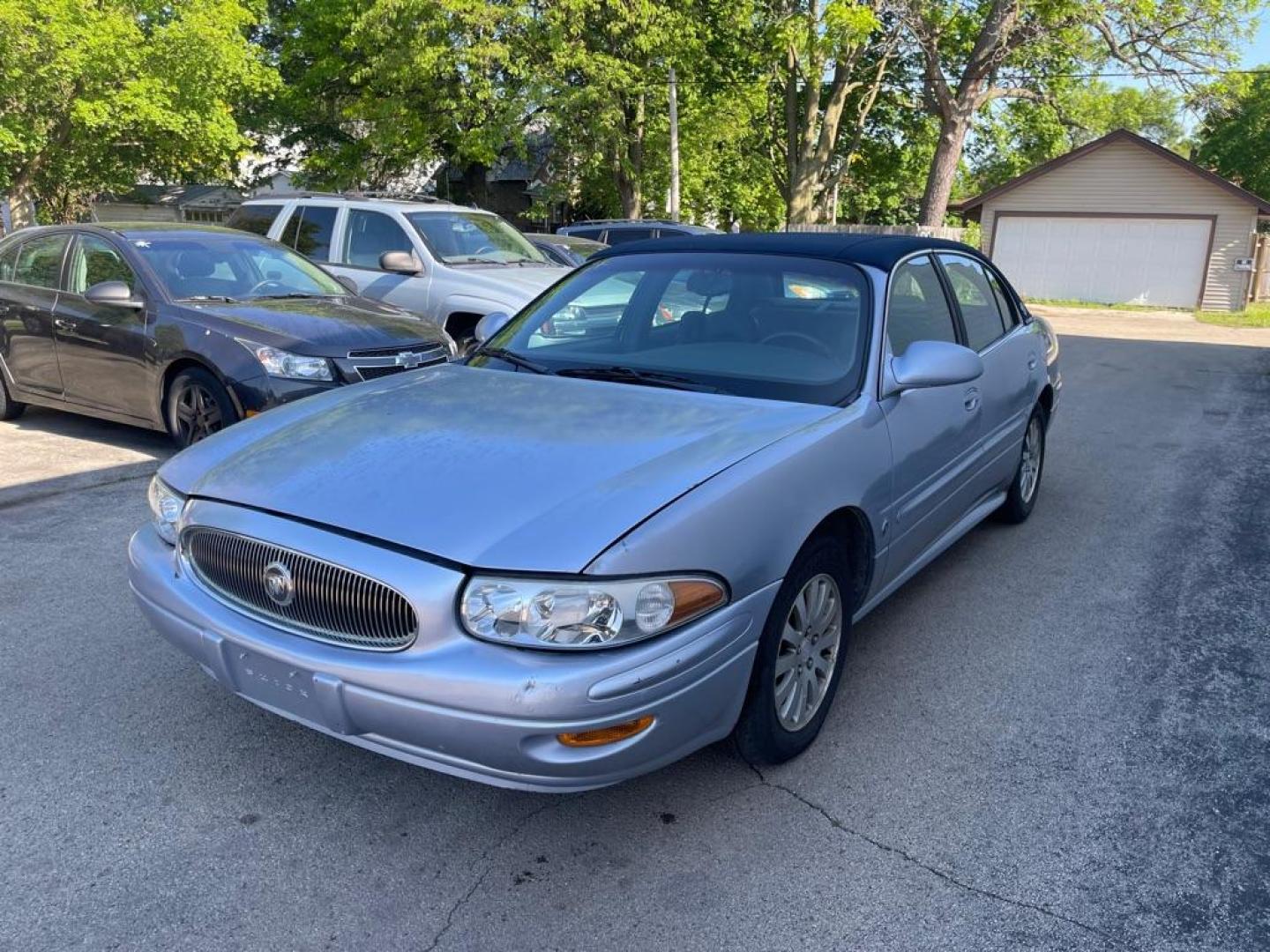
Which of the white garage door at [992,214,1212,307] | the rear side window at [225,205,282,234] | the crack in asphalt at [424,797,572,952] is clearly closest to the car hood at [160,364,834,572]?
the crack in asphalt at [424,797,572,952]

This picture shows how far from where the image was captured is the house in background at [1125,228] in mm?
24328

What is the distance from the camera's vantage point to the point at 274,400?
19.4ft

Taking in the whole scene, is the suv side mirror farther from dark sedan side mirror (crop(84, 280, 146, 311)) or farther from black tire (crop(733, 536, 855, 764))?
black tire (crop(733, 536, 855, 764))

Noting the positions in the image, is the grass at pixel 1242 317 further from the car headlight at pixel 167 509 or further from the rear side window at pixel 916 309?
the car headlight at pixel 167 509

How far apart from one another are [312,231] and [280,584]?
782 centimetres

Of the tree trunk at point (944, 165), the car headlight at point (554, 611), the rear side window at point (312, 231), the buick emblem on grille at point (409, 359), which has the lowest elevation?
the buick emblem on grille at point (409, 359)

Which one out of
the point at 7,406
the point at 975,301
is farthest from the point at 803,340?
the point at 7,406

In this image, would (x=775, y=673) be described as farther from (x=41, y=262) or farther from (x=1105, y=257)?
(x=1105, y=257)

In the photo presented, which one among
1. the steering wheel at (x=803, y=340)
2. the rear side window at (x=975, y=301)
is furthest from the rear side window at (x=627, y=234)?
the steering wheel at (x=803, y=340)

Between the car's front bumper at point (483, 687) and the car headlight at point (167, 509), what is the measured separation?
53 cm

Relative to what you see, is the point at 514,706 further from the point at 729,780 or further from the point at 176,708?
the point at 176,708

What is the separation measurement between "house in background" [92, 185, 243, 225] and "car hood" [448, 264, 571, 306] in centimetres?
2850

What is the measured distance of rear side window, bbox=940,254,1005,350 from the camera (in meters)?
4.61

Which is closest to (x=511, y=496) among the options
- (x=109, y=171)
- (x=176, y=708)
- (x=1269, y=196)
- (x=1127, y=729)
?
(x=176, y=708)
